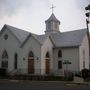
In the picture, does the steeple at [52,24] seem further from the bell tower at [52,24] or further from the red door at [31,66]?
the red door at [31,66]

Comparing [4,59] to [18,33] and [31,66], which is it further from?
[31,66]

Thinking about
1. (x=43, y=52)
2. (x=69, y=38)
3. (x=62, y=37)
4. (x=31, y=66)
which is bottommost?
(x=31, y=66)

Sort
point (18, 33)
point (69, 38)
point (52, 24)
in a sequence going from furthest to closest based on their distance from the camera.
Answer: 1. point (52, 24)
2. point (18, 33)
3. point (69, 38)

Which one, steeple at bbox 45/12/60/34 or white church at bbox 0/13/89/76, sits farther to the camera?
steeple at bbox 45/12/60/34

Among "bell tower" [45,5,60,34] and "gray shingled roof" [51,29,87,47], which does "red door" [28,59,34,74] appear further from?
"bell tower" [45,5,60,34]

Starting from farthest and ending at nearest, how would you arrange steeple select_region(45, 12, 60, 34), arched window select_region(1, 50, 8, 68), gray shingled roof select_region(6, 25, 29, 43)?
steeple select_region(45, 12, 60, 34), arched window select_region(1, 50, 8, 68), gray shingled roof select_region(6, 25, 29, 43)

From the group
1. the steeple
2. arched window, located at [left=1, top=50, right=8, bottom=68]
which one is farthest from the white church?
the steeple

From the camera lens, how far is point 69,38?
39469 mm

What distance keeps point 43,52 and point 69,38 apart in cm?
566

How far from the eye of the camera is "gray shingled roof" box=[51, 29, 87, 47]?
122 feet

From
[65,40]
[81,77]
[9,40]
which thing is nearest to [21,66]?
[9,40]

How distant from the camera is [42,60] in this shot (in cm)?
3650

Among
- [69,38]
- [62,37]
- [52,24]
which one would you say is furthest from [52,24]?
[69,38]

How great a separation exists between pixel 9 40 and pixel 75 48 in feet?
40.0
